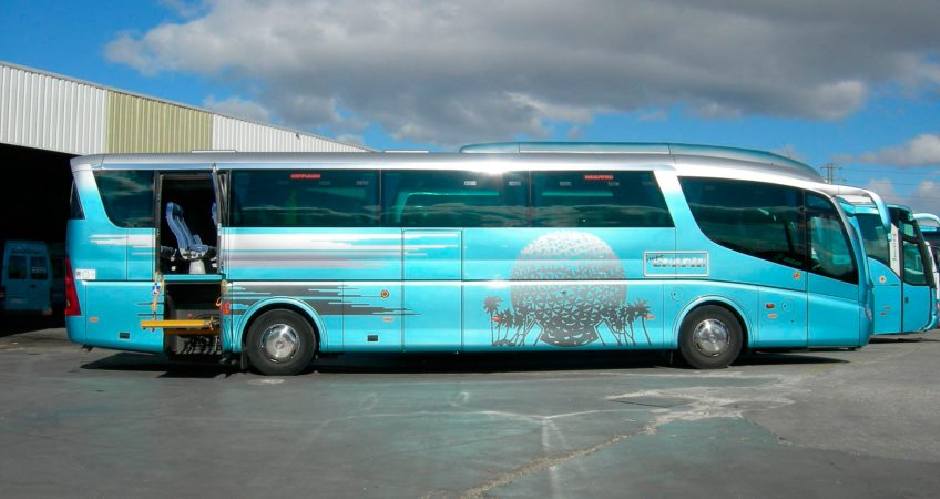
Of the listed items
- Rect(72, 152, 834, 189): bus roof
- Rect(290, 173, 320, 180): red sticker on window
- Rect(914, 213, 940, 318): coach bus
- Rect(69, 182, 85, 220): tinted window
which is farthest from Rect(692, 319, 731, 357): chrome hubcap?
Rect(914, 213, 940, 318): coach bus

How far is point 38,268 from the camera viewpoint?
27438 millimetres

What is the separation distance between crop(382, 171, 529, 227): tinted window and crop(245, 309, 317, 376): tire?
6.91 ft

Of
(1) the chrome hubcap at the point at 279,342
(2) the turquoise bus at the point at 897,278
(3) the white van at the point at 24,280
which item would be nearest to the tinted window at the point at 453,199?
(1) the chrome hubcap at the point at 279,342

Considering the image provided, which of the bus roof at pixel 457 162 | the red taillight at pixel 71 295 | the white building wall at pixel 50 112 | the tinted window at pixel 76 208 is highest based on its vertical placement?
the white building wall at pixel 50 112

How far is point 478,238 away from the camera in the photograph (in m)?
12.8

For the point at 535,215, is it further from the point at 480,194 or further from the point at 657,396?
the point at 657,396

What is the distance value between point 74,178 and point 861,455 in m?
11.1

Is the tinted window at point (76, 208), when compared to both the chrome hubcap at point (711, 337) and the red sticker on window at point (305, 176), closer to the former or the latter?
the red sticker on window at point (305, 176)

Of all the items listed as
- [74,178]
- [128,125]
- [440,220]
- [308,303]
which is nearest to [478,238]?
[440,220]

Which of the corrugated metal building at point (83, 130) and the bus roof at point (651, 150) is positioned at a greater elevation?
the corrugated metal building at point (83, 130)

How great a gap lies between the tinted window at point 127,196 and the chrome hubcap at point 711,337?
8.55 metres

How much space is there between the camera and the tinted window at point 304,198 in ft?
41.5

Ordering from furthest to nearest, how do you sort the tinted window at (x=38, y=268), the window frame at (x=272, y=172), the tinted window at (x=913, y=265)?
the tinted window at (x=38, y=268)
the tinted window at (x=913, y=265)
the window frame at (x=272, y=172)

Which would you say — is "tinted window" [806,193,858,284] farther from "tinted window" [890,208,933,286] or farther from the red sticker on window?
the red sticker on window
